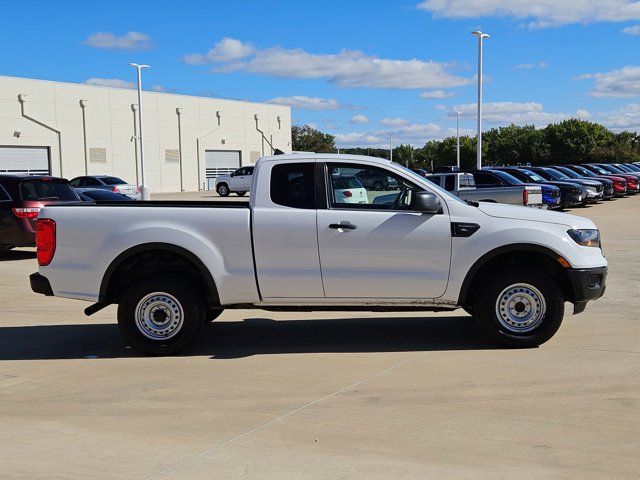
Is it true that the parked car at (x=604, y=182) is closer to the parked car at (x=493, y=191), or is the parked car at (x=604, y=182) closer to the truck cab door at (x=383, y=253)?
the parked car at (x=493, y=191)

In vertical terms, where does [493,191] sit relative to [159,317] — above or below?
above

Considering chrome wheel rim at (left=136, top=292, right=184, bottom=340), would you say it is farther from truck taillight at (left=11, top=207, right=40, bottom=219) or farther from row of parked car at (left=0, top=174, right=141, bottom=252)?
truck taillight at (left=11, top=207, right=40, bottom=219)

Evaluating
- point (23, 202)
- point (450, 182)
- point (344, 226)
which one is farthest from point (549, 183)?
point (344, 226)

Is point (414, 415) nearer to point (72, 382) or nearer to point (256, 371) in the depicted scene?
point (256, 371)

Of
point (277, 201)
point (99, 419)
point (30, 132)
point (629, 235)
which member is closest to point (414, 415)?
point (99, 419)

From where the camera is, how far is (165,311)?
7.85m

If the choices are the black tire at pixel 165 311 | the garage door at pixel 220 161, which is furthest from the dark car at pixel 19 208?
the garage door at pixel 220 161

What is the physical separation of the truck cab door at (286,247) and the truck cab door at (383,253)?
0.11 metres

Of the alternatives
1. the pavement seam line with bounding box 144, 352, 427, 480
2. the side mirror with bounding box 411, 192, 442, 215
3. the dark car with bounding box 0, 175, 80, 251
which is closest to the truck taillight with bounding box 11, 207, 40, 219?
the dark car with bounding box 0, 175, 80, 251

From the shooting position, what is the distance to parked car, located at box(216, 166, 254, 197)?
4428 cm

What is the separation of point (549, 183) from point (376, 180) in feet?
73.3

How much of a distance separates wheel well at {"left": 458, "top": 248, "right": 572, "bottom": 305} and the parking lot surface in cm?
57

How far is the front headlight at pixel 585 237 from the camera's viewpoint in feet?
25.8

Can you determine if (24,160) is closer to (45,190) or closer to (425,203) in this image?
(45,190)
